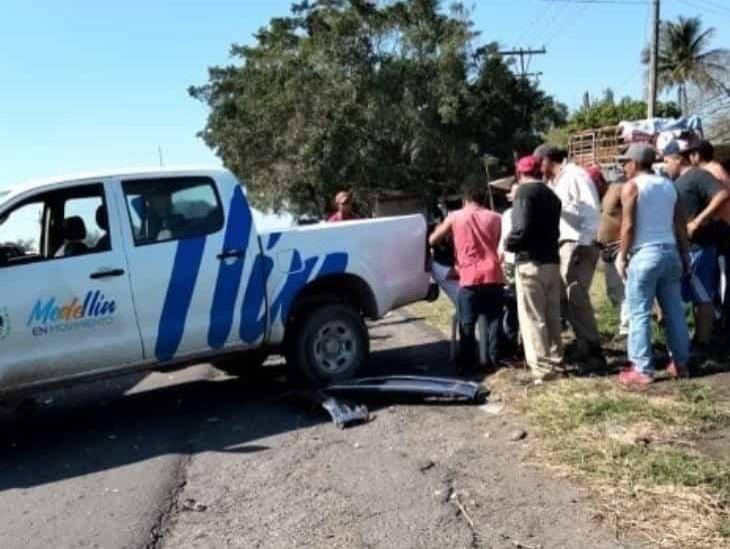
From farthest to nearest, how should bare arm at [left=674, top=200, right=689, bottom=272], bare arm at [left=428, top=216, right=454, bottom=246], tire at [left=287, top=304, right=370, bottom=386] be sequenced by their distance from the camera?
bare arm at [left=428, top=216, right=454, bottom=246], tire at [left=287, top=304, right=370, bottom=386], bare arm at [left=674, top=200, right=689, bottom=272]

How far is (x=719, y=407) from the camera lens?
20.0ft

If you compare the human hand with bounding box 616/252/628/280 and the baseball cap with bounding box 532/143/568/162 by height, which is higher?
the baseball cap with bounding box 532/143/568/162

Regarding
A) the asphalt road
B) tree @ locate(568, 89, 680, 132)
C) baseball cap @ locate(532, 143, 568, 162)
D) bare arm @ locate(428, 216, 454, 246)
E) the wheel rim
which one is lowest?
the asphalt road

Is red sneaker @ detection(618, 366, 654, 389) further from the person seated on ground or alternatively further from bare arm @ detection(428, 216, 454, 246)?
bare arm @ detection(428, 216, 454, 246)

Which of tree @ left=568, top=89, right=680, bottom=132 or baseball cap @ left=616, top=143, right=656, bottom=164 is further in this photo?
tree @ left=568, top=89, right=680, bottom=132

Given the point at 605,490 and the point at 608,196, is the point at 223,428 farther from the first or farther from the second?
the point at 608,196

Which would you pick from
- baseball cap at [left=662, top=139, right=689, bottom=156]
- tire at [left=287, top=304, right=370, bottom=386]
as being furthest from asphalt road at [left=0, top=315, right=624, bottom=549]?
baseball cap at [left=662, top=139, right=689, bottom=156]

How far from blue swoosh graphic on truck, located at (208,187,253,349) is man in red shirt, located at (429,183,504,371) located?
6.49 feet

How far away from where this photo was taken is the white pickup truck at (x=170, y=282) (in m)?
6.52

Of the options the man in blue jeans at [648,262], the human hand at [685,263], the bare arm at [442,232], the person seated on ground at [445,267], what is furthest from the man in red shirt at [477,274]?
the human hand at [685,263]

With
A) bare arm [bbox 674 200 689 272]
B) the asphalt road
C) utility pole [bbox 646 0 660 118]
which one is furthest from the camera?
utility pole [bbox 646 0 660 118]

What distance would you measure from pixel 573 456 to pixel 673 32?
2395 inches

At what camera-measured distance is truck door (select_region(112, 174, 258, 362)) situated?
6914 millimetres

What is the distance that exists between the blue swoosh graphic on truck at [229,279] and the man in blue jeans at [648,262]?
305cm
